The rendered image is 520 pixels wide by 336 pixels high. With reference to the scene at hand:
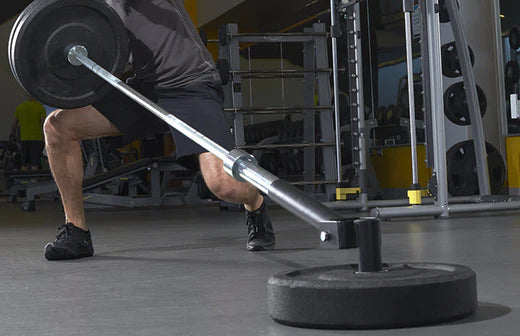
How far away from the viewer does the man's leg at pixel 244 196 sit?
7.48 ft

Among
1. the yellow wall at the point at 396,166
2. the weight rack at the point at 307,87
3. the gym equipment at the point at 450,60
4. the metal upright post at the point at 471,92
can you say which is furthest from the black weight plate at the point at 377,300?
the yellow wall at the point at 396,166

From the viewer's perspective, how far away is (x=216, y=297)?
1.62 meters

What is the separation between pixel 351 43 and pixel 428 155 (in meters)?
1.07

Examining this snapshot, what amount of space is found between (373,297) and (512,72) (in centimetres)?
446

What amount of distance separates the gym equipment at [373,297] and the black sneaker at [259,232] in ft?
4.23

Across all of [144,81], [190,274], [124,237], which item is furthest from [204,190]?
[190,274]

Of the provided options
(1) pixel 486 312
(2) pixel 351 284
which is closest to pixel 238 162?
(2) pixel 351 284

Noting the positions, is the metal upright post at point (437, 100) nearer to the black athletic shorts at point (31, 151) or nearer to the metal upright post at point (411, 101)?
the metal upright post at point (411, 101)

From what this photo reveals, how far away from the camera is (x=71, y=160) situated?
2520mm

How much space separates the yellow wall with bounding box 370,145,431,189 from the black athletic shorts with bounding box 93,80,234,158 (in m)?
3.87

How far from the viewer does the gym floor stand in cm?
132

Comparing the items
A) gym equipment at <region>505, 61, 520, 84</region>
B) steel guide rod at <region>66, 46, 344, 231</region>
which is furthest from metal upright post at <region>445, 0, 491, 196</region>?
steel guide rod at <region>66, 46, 344, 231</region>

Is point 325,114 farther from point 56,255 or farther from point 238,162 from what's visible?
point 238,162

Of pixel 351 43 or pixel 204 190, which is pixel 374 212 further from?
pixel 204 190
